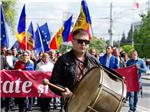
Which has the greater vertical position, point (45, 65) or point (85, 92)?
point (85, 92)

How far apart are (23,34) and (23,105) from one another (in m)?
7.05

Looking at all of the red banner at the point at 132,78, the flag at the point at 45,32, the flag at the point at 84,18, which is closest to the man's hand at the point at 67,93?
the red banner at the point at 132,78


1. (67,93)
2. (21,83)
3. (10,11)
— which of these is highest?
(10,11)

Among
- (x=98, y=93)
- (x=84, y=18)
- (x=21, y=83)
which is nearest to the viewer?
(x=98, y=93)

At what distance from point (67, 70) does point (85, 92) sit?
38 centimetres

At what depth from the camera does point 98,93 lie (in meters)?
4.87

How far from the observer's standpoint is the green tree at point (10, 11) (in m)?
51.5

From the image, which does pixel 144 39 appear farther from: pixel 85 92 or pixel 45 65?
pixel 85 92

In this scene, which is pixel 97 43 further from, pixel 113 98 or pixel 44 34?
pixel 113 98

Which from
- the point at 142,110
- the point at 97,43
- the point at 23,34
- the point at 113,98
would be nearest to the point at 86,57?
the point at 113,98

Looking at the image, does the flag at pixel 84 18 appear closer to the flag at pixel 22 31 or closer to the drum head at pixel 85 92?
the flag at pixel 22 31

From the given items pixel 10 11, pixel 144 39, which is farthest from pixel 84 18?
pixel 144 39

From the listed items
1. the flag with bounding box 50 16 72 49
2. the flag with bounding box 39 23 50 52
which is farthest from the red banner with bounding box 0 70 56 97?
the flag with bounding box 50 16 72 49

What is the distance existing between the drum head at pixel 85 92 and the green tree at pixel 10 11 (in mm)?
46732
